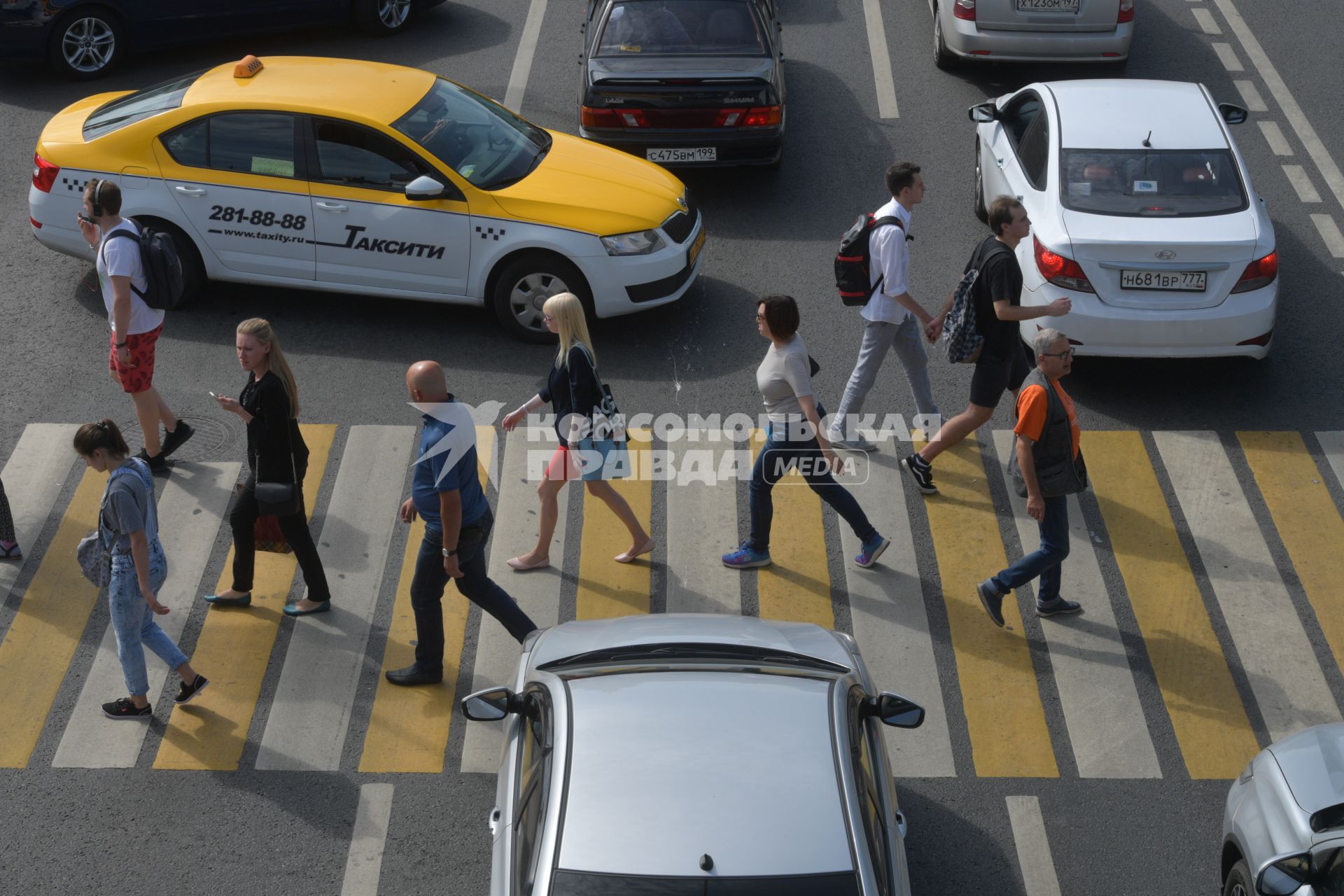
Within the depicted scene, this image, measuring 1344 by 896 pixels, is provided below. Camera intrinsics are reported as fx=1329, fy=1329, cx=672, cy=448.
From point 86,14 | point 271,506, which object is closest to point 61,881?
point 271,506

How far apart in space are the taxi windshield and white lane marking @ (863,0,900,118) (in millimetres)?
4503

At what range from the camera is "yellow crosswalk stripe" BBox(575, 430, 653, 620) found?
792 cm

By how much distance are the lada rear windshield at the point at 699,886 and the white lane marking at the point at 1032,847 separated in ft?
6.92

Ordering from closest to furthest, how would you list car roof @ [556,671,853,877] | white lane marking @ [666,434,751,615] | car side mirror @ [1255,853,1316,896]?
car roof @ [556,671,853,877] → car side mirror @ [1255,853,1316,896] → white lane marking @ [666,434,751,615]

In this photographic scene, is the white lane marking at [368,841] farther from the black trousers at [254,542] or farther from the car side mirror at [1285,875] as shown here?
Answer: the car side mirror at [1285,875]

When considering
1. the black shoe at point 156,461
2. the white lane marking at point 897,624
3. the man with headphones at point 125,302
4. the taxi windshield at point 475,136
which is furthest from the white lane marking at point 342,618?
the white lane marking at point 897,624

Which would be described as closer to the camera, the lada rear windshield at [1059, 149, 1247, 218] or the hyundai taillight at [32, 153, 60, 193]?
the lada rear windshield at [1059, 149, 1247, 218]

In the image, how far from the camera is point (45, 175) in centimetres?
1013

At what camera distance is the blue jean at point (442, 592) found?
6859mm

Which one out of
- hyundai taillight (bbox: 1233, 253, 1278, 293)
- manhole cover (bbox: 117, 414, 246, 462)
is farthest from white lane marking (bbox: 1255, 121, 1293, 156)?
manhole cover (bbox: 117, 414, 246, 462)

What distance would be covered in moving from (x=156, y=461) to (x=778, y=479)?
4.20m

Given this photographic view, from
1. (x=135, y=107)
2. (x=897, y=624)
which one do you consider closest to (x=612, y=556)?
(x=897, y=624)

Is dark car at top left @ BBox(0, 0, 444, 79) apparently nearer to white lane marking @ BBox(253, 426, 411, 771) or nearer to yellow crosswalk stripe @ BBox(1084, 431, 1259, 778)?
white lane marking @ BBox(253, 426, 411, 771)

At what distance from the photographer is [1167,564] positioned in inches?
325
